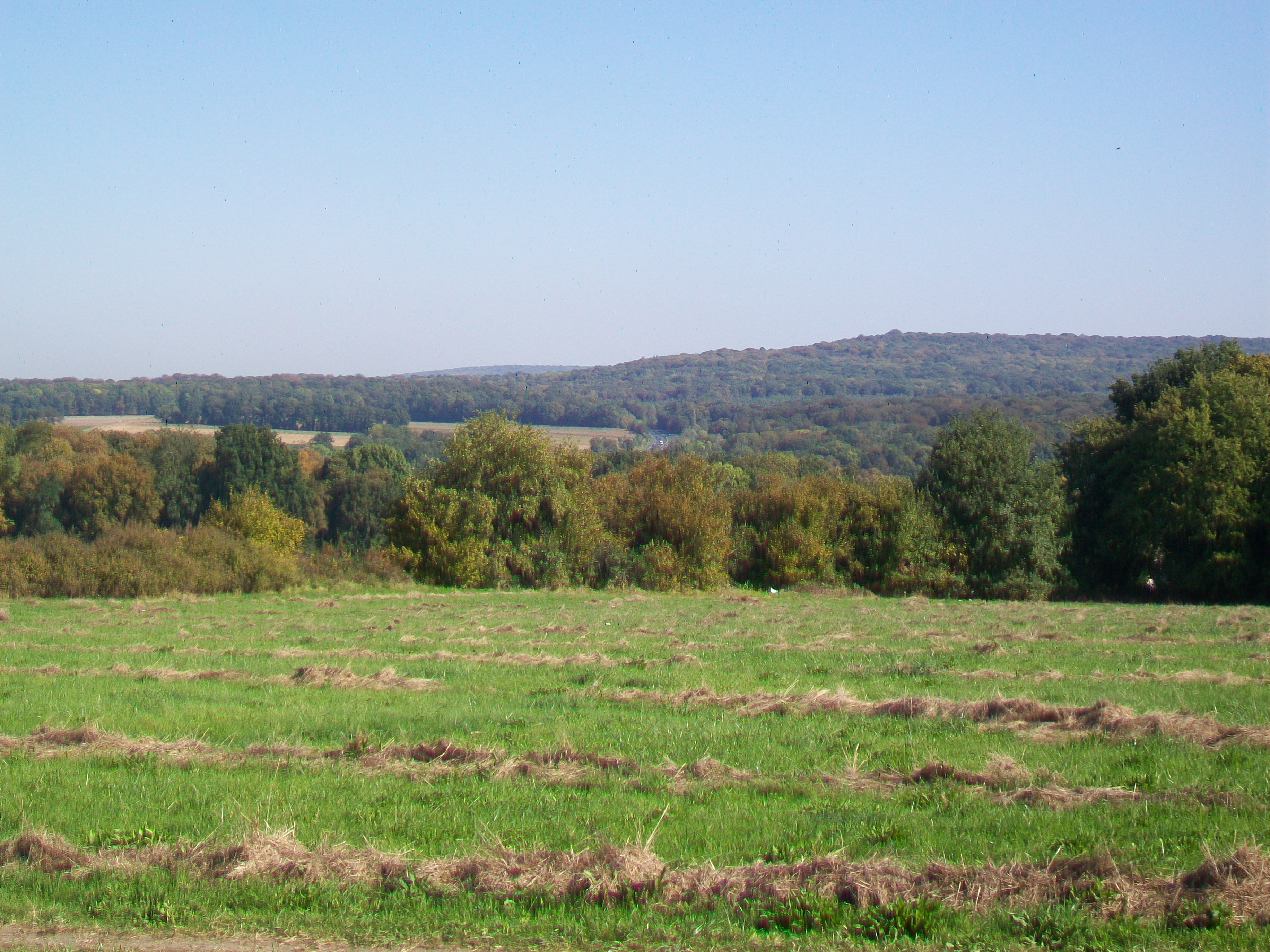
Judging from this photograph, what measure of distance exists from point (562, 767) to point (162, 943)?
149 inches

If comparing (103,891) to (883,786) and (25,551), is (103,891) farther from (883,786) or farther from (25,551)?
(25,551)

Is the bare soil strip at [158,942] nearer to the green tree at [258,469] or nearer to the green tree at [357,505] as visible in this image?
the green tree at [258,469]

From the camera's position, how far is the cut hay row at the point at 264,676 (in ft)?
43.3

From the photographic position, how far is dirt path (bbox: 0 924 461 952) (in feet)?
17.2

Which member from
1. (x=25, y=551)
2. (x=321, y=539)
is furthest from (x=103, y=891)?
(x=321, y=539)

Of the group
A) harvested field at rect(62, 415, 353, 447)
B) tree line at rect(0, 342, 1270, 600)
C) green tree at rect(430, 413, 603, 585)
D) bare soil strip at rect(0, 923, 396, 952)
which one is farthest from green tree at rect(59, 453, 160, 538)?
bare soil strip at rect(0, 923, 396, 952)

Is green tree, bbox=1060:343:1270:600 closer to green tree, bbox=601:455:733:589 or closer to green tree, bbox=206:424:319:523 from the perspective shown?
green tree, bbox=601:455:733:589

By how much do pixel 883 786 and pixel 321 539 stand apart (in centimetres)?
7315

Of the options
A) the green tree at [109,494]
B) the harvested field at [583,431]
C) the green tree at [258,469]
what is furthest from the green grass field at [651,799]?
the harvested field at [583,431]

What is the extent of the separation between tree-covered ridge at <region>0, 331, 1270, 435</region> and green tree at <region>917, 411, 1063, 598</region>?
46219mm

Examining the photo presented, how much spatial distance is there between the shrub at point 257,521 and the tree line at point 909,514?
0.11 metres

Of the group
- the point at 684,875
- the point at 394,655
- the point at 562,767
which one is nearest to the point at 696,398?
the point at 394,655

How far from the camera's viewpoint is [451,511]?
1688 inches

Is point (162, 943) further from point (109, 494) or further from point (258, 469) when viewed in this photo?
point (109, 494)
